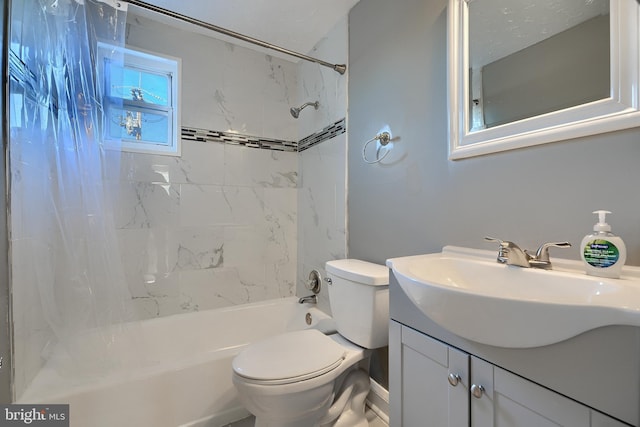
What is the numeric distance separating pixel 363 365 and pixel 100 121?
5.87ft

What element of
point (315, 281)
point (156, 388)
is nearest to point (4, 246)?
point (156, 388)

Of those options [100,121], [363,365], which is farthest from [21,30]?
[363,365]

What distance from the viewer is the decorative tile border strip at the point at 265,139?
73.2 inches

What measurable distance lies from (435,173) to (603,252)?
2.01ft

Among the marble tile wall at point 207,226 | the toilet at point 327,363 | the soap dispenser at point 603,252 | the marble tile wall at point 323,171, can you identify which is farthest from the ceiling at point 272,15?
the soap dispenser at point 603,252

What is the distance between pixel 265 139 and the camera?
222 centimetres

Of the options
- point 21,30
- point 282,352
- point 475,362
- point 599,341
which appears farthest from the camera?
point 282,352

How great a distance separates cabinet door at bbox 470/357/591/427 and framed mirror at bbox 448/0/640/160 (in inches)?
26.5

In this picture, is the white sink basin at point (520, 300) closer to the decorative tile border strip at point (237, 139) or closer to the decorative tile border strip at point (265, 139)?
the decorative tile border strip at point (265, 139)

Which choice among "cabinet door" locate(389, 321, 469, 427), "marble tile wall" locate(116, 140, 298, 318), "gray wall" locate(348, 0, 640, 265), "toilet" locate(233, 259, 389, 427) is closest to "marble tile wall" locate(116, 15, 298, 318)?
"marble tile wall" locate(116, 140, 298, 318)

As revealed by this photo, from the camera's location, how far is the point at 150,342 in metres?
1.73

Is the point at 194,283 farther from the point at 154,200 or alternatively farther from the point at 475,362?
the point at 475,362

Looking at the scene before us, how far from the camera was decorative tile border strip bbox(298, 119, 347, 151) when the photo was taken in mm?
1758

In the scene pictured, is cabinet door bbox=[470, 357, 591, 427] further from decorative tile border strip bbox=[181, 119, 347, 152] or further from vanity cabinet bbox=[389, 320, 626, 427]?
decorative tile border strip bbox=[181, 119, 347, 152]
